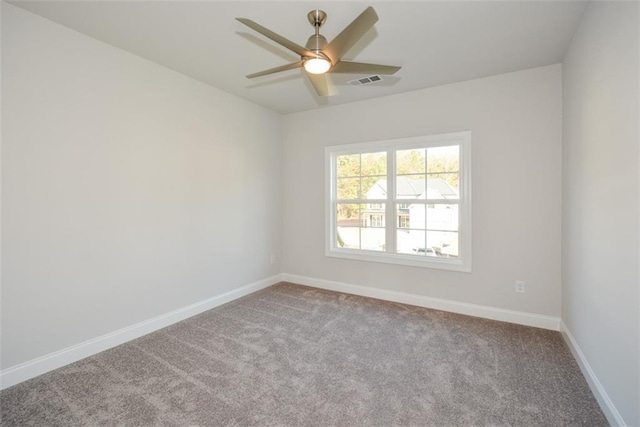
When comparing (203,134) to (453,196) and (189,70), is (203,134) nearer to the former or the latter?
(189,70)

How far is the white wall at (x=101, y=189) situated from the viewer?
2105 millimetres

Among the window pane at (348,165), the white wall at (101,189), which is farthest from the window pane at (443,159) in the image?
the white wall at (101,189)

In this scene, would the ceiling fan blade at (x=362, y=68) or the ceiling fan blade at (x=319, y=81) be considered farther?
the ceiling fan blade at (x=319, y=81)

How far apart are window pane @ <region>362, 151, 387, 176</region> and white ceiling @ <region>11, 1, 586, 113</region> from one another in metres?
1.01

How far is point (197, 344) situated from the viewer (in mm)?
2670

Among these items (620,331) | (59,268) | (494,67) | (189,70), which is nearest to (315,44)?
(189,70)

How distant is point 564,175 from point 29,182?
459 cm

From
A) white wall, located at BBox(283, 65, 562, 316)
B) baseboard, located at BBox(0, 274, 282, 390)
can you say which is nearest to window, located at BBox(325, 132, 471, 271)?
white wall, located at BBox(283, 65, 562, 316)

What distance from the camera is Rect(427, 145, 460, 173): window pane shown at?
3464 millimetres

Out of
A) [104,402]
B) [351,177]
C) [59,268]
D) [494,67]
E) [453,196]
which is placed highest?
[494,67]

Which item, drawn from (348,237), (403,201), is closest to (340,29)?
(403,201)

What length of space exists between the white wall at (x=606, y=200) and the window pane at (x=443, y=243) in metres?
1.10

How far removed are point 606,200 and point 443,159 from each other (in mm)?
1864

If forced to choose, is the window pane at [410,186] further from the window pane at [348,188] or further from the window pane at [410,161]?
the window pane at [348,188]
